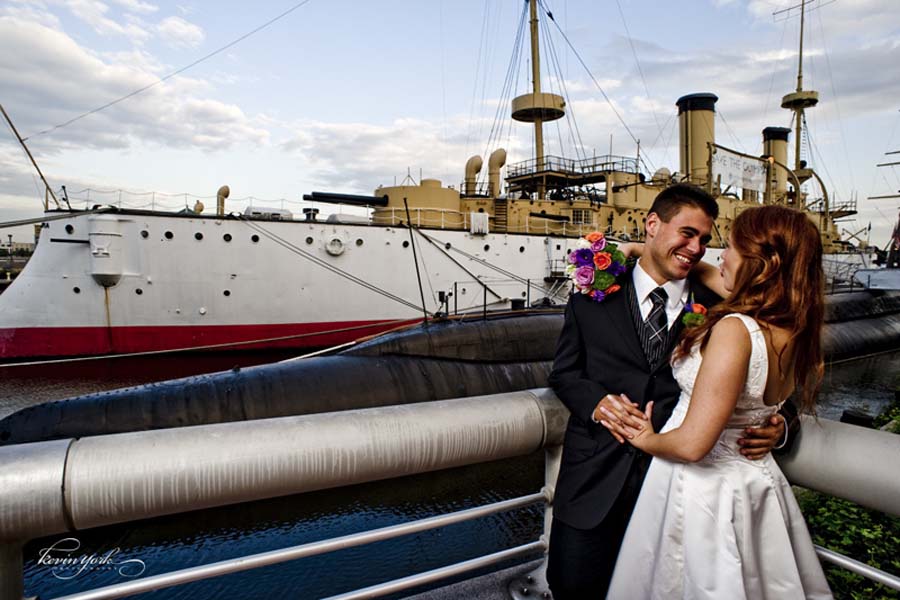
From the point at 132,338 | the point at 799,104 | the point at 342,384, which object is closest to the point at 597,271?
the point at 342,384

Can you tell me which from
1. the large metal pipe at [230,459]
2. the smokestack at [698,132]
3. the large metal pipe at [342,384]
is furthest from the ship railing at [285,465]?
the smokestack at [698,132]

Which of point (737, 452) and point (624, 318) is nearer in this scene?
point (737, 452)

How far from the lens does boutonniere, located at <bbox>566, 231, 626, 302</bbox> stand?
246 cm

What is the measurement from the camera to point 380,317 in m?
17.6

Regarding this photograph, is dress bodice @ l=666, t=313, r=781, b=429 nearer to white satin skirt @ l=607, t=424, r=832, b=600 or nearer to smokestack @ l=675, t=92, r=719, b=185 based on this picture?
white satin skirt @ l=607, t=424, r=832, b=600

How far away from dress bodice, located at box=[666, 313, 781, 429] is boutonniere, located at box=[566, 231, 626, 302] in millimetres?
515

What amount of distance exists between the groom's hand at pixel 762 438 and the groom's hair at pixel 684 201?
1.04 m

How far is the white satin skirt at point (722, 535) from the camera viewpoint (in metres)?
1.81

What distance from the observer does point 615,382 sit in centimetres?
232

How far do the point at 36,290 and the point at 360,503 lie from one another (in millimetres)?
13293

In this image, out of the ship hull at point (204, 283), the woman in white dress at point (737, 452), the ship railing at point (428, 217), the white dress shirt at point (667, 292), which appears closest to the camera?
the woman in white dress at point (737, 452)

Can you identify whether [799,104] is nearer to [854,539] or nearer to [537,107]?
[537,107]

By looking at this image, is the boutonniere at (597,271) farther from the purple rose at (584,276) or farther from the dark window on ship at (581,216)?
the dark window on ship at (581,216)

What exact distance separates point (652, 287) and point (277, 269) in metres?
15.0
